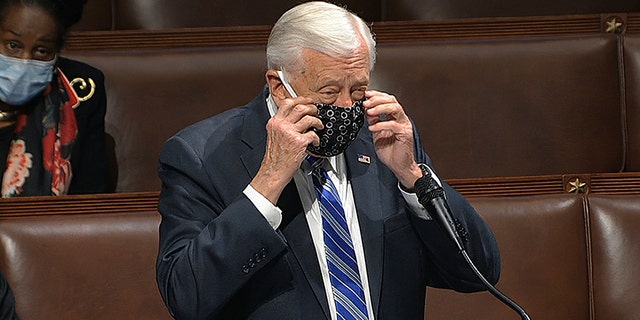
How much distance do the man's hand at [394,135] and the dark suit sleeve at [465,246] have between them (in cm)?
3

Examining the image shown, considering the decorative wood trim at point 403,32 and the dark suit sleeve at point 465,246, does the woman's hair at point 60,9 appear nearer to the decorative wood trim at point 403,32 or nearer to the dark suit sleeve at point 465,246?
→ the decorative wood trim at point 403,32

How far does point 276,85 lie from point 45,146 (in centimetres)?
49

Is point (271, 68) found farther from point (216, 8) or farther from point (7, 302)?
point (216, 8)

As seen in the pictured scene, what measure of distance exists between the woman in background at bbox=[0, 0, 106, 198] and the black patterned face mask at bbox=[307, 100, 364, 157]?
1.64ft

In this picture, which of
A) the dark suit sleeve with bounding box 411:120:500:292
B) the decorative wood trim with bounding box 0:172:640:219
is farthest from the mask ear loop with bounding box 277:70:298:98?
the decorative wood trim with bounding box 0:172:640:219

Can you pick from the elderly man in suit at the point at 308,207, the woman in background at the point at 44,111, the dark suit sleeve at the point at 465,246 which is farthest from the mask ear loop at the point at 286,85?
the woman in background at the point at 44,111

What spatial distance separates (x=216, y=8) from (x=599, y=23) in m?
0.46

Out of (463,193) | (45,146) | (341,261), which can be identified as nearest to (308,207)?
(341,261)

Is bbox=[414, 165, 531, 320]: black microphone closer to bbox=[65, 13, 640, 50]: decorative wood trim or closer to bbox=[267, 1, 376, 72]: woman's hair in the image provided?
bbox=[267, 1, 376, 72]: woman's hair

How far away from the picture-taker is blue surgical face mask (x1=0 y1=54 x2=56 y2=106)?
1.19 metres

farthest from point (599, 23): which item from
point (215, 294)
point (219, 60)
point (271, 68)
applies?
point (215, 294)

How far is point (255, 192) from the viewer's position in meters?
0.75

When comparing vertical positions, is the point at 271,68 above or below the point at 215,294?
above

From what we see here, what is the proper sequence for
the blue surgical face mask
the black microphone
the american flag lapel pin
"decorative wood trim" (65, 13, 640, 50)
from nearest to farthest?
the black microphone < the american flag lapel pin < the blue surgical face mask < "decorative wood trim" (65, 13, 640, 50)
